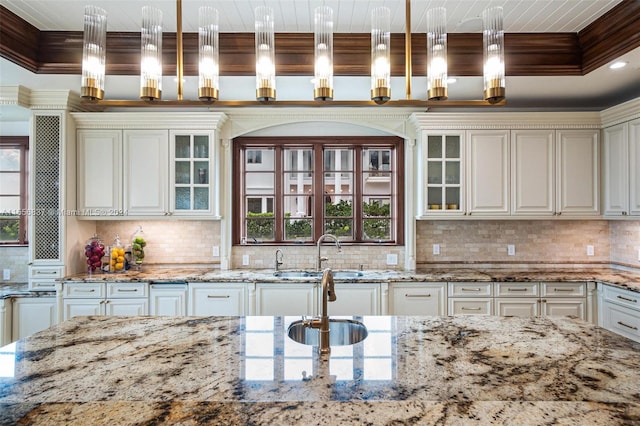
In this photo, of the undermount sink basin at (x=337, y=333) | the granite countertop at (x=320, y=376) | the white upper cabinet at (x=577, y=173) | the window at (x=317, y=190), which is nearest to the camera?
the granite countertop at (x=320, y=376)

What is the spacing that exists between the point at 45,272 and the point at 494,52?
159 inches

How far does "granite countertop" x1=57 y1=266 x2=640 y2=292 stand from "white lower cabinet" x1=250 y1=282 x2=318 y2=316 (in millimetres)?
69

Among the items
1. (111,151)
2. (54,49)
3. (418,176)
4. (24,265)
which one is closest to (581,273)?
(418,176)

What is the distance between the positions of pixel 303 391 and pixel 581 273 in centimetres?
362

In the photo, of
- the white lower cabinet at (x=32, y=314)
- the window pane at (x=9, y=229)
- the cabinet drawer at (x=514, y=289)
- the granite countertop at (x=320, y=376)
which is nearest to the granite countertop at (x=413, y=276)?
the cabinet drawer at (x=514, y=289)

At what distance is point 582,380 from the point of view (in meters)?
1.27

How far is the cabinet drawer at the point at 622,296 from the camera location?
3.00m

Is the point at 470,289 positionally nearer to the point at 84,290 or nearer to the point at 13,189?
the point at 84,290

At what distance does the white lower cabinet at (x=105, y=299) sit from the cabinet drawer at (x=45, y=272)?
0.66 feet

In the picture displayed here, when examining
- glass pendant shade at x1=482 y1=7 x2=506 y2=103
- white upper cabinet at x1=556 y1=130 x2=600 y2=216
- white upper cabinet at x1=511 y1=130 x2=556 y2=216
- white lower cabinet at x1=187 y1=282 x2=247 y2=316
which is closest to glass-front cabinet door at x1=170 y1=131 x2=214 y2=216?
white lower cabinet at x1=187 y1=282 x2=247 y2=316

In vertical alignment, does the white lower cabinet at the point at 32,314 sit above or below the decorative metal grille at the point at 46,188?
below

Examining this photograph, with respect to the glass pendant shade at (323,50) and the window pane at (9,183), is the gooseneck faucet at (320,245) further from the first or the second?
the window pane at (9,183)

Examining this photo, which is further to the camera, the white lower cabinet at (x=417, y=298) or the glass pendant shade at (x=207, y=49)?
the white lower cabinet at (x=417, y=298)

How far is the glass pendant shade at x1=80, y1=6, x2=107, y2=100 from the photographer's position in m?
1.60
